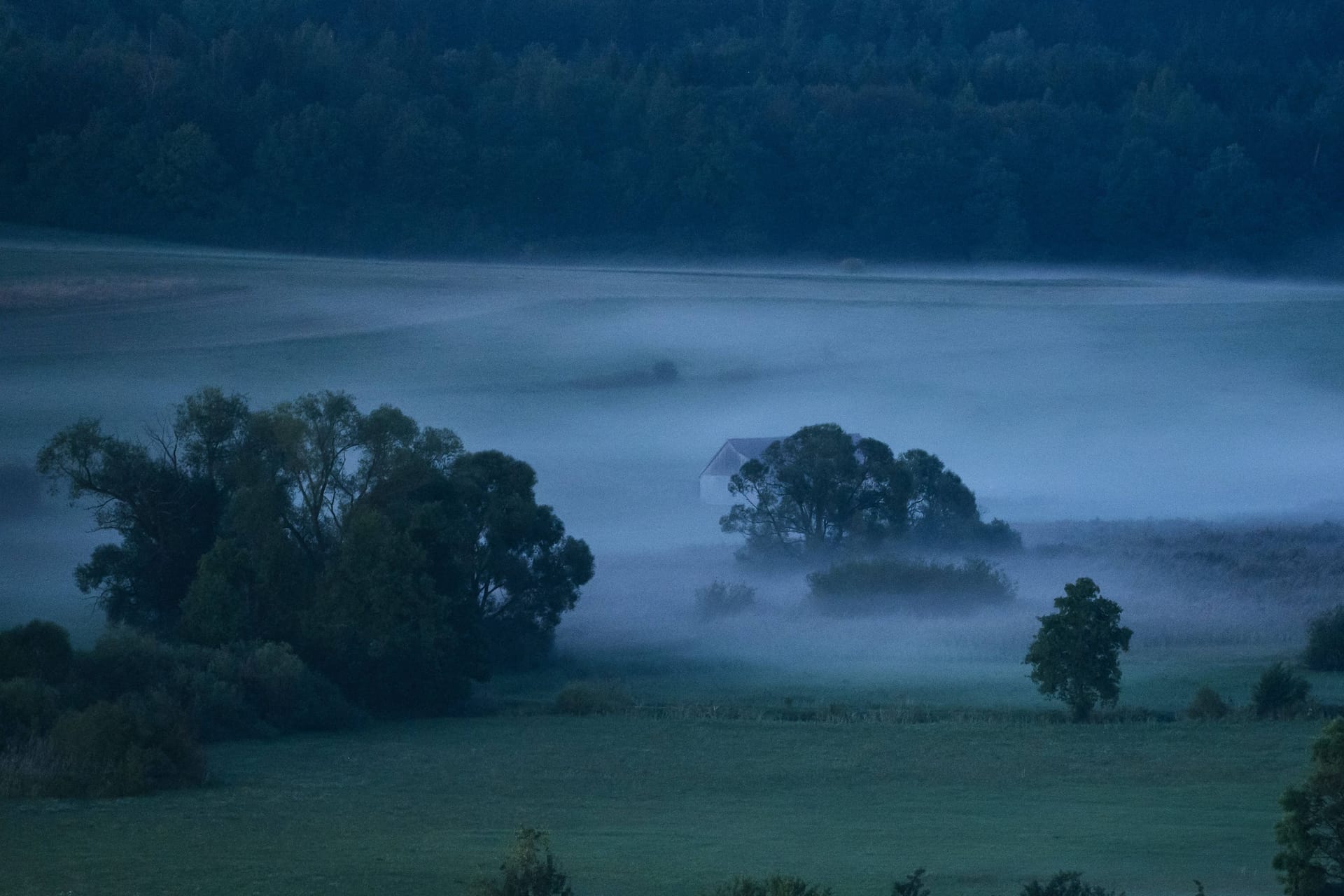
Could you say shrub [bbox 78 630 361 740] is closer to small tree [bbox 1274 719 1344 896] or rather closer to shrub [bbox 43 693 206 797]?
shrub [bbox 43 693 206 797]

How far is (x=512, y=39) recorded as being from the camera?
90.6 meters

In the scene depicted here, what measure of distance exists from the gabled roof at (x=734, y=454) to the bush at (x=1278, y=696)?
23185mm

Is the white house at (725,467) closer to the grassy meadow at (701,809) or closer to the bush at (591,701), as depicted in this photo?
the bush at (591,701)

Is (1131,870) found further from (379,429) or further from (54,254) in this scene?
(54,254)

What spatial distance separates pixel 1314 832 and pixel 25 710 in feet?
43.9

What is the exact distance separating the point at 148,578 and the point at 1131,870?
17998 mm

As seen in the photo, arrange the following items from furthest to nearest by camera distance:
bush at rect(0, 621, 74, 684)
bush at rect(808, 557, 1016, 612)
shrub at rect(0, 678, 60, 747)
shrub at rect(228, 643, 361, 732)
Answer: bush at rect(808, 557, 1016, 612), shrub at rect(228, 643, 361, 732), bush at rect(0, 621, 74, 684), shrub at rect(0, 678, 60, 747)

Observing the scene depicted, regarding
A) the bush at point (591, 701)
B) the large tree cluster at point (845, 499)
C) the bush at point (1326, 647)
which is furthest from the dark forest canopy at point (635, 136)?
the bush at point (1326, 647)

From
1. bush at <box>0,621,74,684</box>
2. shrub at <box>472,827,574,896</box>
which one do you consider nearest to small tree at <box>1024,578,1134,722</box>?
shrub at <box>472,827,574,896</box>

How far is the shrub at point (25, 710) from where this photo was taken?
16.8m

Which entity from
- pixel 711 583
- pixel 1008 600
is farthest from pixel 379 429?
pixel 1008 600

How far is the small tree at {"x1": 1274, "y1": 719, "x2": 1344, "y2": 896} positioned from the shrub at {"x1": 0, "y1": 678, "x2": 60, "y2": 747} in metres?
12.7

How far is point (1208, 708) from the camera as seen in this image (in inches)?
771

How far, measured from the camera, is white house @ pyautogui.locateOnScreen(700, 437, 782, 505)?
4328 centimetres
